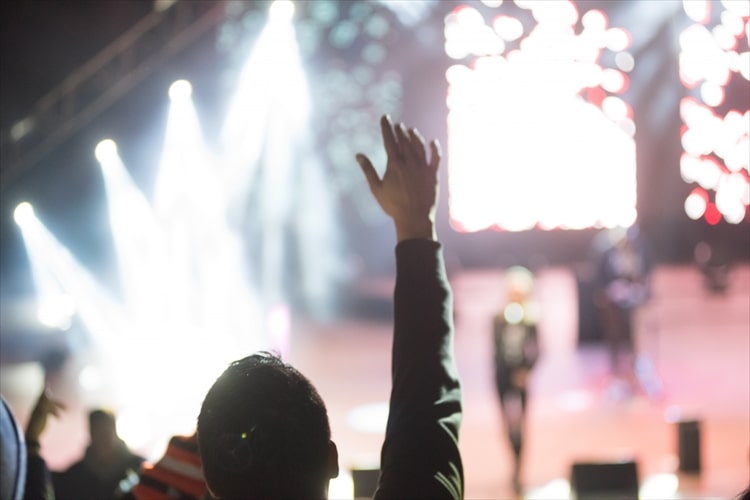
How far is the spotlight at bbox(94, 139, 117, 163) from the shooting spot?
44.7 feet

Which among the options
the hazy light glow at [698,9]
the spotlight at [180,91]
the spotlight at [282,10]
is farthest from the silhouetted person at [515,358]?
the spotlight at [180,91]

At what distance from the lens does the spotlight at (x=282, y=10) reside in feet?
41.1

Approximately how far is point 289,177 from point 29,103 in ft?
28.1

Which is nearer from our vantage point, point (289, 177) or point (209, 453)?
point (209, 453)

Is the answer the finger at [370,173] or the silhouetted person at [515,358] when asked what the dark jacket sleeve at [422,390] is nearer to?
the finger at [370,173]

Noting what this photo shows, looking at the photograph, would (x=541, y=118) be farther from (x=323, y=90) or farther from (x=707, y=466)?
(x=323, y=90)

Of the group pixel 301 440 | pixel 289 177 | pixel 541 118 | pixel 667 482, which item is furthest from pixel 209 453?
pixel 289 177

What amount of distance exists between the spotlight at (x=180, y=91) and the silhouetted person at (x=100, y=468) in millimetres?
9742

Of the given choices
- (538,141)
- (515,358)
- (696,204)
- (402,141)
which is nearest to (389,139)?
(402,141)

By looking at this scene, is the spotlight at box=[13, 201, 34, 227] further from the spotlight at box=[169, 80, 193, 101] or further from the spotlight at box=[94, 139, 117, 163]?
the spotlight at box=[169, 80, 193, 101]

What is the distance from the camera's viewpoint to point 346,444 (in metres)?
8.80

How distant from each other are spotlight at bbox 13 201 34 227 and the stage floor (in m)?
2.04

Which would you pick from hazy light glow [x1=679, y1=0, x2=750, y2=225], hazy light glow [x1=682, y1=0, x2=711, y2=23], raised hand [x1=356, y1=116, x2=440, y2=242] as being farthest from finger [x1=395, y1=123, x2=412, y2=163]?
hazy light glow [x1=682, y1=0, x2=711, y2=23]

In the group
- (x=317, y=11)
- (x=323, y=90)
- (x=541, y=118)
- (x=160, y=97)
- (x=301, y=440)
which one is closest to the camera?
(x=301, y=440)
